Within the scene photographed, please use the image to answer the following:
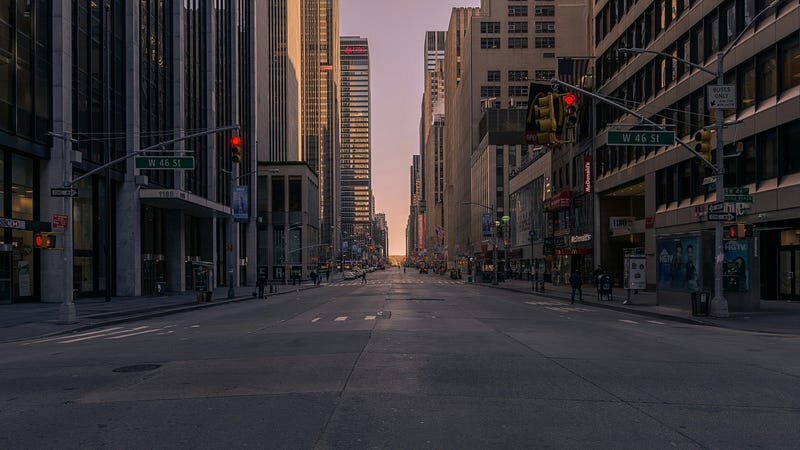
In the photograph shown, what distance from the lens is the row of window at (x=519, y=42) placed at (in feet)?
399

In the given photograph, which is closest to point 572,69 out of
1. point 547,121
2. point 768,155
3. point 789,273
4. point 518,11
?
point 768,155

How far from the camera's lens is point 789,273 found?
3186 cm

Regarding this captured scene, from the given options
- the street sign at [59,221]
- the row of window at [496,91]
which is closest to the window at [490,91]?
the row of window at [496,91]

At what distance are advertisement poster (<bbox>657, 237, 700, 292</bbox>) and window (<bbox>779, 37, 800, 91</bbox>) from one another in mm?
9274

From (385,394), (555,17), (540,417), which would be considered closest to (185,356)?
(385,394)

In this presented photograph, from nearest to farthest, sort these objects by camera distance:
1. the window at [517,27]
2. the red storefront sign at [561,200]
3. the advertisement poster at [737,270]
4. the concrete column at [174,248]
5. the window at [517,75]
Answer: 1. the advertisement poster at [737,270]
2. the concrete column at [174,248]
3. the red storefront sign at [561,200]
4. the window at [517,27]
5. the window at [517,75]

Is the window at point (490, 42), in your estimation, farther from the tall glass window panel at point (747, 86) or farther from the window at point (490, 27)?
the tall glass window panel at point (747, 86)

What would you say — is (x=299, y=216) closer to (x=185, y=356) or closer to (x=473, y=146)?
(x=473, y=146)

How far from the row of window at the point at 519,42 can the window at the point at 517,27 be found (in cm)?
153

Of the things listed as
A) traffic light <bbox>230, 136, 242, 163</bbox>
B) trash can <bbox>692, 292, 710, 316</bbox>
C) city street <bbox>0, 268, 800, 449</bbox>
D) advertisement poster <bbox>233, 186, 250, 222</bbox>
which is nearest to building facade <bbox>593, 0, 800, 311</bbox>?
trash can <bbox>692, 292, 710, 316</bbox>

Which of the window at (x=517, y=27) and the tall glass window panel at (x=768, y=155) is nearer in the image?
the tall glass window panel at (x=768, y=155)

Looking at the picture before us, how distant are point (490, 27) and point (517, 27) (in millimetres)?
5277

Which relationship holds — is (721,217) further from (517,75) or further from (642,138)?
(517,75)

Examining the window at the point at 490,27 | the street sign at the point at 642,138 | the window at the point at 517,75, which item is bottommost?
the street sign at the point at 642,138
